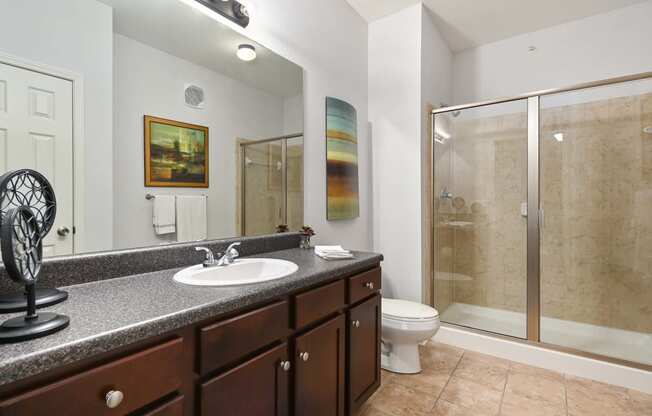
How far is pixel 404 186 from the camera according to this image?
270 centimetres

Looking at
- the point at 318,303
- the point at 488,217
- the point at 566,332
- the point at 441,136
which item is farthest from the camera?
the point at 488,217

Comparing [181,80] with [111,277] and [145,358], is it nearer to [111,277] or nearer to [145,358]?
[111,277]

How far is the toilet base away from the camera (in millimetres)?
2182

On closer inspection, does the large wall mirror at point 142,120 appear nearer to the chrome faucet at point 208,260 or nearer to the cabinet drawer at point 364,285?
the chrome faucet at point 208,260

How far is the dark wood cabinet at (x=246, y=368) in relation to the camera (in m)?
0.64

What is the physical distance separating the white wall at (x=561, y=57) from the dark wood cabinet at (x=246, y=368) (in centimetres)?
252

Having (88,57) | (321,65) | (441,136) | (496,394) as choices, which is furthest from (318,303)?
(441,136)

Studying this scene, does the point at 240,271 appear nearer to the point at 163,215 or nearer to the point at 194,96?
the point at 163,215

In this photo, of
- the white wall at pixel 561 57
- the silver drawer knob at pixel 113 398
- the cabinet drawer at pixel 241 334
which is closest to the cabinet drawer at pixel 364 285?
the cabinet drawer at pixel 241 334

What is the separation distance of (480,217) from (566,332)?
1100 mm

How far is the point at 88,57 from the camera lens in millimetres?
1136

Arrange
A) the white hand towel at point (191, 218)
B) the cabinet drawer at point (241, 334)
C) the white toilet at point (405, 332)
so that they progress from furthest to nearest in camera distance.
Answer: the white toilet at point (405, 332), the white hand towel at point (191, 218), the cabinet drawer at point (241, 334)

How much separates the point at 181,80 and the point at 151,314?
1.04m

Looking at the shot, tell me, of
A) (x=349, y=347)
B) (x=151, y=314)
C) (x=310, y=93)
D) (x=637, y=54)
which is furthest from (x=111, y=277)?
(x=637, y=54)
